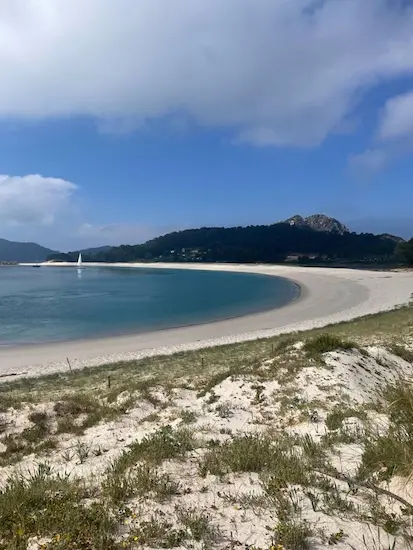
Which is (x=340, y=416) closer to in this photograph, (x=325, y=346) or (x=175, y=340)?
(x=325, y=346)

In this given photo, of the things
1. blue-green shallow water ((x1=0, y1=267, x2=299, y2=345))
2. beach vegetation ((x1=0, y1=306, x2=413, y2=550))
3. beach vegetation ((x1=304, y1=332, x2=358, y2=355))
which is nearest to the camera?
beach vegetation ((x1=0, y1=306, x2=413, y2=550))

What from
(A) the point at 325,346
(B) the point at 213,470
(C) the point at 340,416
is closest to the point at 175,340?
(A) the point at 325,346

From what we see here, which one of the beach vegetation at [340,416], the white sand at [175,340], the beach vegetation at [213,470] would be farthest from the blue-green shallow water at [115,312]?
the beach vegetation at [340,416]

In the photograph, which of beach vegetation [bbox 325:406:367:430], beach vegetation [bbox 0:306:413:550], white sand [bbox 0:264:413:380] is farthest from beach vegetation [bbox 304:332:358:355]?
white sand [bbox 0:264:413:380]

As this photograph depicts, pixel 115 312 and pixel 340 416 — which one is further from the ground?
pixel 340 416

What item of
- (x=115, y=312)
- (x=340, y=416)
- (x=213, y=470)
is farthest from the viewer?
(x=115, y=312)

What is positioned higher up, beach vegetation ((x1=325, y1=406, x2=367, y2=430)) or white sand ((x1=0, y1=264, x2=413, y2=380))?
beach vegetation ((x1=325, y1=406, x2=367, y2=430))

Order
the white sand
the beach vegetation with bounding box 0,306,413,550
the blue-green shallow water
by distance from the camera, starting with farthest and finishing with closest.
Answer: the blue-green shallow water
the white sand
the beach vegetation with bounding box 0,306,413,550

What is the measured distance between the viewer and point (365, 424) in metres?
6.15

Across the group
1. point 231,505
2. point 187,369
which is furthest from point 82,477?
point 187,369

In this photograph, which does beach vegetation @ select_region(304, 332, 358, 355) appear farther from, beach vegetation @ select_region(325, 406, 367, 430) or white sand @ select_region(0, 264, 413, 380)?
white sand @ select_region(0, 264, 413, 380)

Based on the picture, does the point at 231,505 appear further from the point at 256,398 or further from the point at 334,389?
the point at 334,389

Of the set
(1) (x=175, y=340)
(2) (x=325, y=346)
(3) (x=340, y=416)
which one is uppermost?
(2) (x=325, y=346)

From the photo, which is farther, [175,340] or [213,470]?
[175,340]
